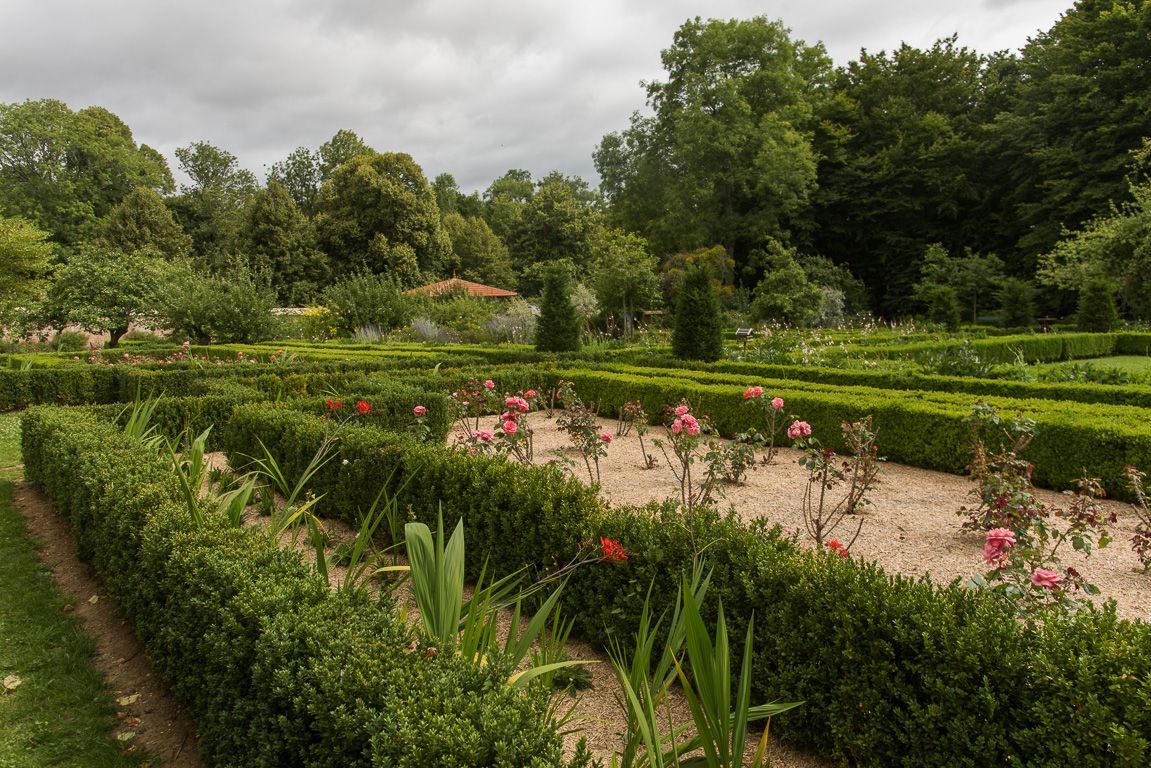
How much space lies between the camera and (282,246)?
29281 millimetres

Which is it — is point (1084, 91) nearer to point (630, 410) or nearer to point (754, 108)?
point (754, 108)

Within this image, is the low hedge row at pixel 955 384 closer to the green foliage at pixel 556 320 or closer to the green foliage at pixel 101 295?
the green foliage at pixel 556 320

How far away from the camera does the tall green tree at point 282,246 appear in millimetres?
29078

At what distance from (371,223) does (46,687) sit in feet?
101

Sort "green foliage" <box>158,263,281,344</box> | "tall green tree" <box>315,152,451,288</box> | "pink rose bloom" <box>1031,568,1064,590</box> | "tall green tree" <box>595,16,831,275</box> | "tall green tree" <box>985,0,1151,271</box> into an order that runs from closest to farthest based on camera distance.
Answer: "pink rose bloom" <box>1031,568,1064,590</box>
"green foliage" <box>158,263,281,344</box>
"tall green tree" <box>985,0,1151,271</box>
"tall green tree" <box>595,16,831,275</box>
"tall green tree" <box>315,152,451,288</box>

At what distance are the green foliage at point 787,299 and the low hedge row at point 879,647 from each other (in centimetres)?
1496

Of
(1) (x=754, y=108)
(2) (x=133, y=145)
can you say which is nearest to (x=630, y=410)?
(1) (x=754, y=108)

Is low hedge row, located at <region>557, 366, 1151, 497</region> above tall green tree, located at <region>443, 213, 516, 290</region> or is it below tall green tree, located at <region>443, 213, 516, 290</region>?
below

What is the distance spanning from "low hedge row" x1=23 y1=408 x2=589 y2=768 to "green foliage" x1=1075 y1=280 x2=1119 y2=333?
2121 cm

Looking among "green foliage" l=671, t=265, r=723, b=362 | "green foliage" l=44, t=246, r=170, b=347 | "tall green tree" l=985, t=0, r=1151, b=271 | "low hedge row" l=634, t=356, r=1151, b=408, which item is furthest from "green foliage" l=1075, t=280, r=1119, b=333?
"green foliage" l=44, t=246, r=170, b=347

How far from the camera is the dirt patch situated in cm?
229

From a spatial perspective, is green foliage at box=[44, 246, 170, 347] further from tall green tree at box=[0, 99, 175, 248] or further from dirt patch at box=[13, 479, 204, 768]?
dirt patch at box=[13, 479, 204, 768]

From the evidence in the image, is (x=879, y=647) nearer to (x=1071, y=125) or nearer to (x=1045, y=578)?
(x=1045, y=578)

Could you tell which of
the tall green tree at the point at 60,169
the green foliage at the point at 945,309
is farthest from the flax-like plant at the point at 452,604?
the tall green tree at the point at 60,169
